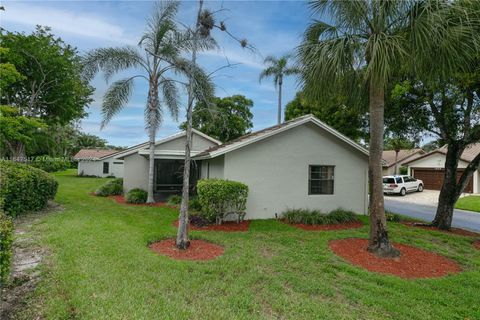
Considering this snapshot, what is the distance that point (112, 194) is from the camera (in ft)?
59.5

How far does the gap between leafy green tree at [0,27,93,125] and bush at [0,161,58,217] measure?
692 centimetres

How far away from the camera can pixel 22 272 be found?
194 inches

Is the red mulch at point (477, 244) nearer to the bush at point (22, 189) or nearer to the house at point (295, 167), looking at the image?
the house at point (295, 167)

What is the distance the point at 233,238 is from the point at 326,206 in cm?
569

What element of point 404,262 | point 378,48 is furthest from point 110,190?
point 378,48

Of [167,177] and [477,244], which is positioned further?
[167,177]

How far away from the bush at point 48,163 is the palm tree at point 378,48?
36954mm

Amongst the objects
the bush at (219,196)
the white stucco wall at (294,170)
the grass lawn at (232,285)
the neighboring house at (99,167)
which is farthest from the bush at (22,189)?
the neighboring house at (99,167)

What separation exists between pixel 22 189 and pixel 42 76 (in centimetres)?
1093

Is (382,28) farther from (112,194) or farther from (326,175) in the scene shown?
(112,194)

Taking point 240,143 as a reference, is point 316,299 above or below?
below

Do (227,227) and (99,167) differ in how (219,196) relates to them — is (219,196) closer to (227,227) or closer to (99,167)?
(227,227)

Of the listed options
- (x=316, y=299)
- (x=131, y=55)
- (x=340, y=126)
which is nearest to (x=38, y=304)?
(x=316, y=299)

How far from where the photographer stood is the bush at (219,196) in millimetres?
9469
